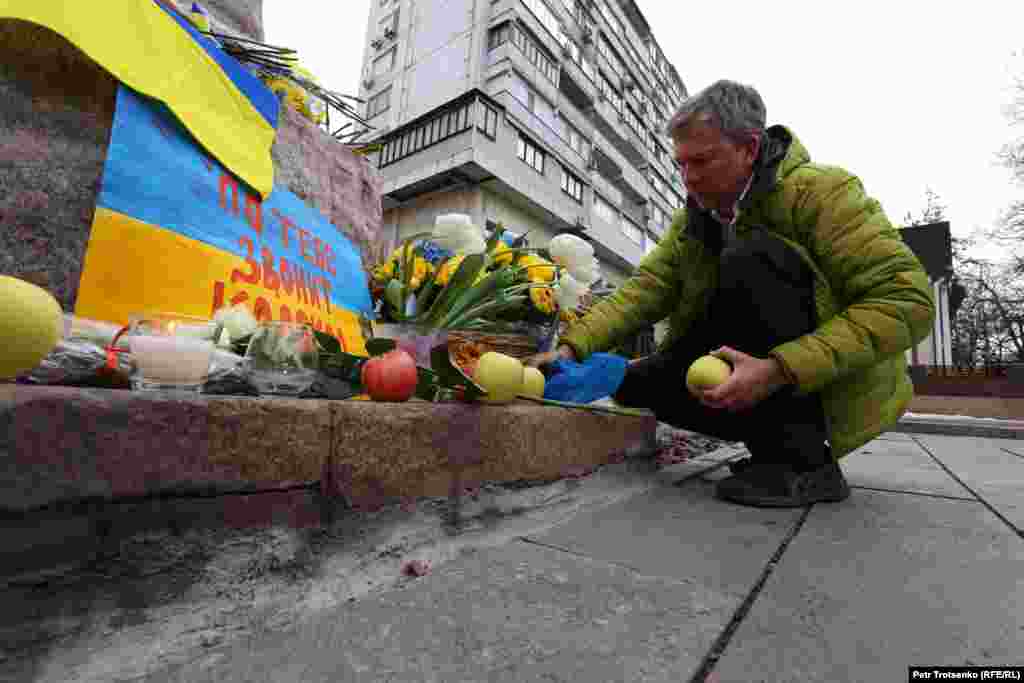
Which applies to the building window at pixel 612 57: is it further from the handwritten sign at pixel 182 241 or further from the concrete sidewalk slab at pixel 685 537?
the concrete sidewalk slab at pixel 685 537

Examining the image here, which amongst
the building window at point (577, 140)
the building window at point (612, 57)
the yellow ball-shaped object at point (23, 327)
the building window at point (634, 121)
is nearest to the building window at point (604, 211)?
the building window at point (577, 140)

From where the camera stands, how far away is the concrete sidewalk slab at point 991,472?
58.4 inches

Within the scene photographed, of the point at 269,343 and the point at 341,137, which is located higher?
the point at 341,137

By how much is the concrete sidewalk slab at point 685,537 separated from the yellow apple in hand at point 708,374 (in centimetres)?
35

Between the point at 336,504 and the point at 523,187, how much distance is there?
15870 mm

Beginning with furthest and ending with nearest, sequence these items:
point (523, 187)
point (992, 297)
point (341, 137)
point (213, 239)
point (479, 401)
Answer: point (992, 297)
point (523, 187)
point (341, 137)
point (213, 239)
point (479, 401)

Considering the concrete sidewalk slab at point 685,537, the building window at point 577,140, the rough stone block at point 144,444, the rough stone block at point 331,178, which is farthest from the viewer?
the building window at point 577,140

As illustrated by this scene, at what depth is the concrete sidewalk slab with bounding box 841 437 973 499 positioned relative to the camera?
1764 mm

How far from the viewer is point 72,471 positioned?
0.55m

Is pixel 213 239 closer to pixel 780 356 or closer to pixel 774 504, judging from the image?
pixel 780 356

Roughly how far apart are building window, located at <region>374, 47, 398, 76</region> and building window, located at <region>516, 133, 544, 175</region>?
711 centimetres

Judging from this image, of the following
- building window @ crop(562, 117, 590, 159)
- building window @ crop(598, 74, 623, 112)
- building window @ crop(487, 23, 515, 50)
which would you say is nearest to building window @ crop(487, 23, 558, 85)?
building window @ crop(487, 23, 515, 50)

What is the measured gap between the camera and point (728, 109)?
5.07 feet

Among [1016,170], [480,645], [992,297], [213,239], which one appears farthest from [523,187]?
[992,297]
